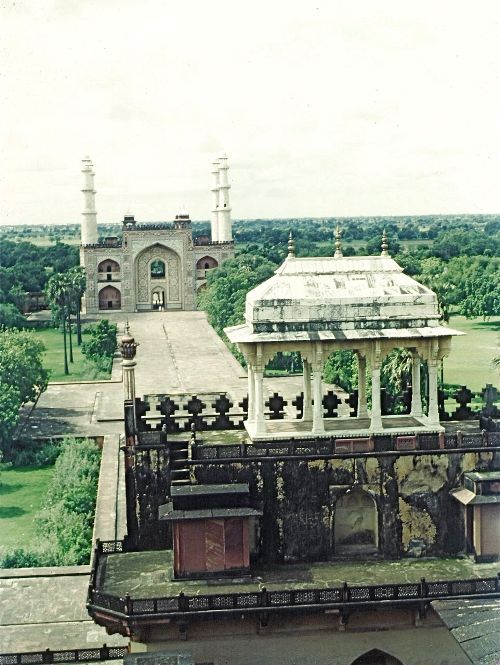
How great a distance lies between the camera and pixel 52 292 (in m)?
59.4

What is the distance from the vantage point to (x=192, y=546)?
14.1 m

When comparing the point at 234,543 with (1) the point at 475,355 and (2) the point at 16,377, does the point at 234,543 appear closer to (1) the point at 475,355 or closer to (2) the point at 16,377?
(2) the point at 16,377

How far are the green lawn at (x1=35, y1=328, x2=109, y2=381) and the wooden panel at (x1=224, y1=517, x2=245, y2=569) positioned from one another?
111 feet

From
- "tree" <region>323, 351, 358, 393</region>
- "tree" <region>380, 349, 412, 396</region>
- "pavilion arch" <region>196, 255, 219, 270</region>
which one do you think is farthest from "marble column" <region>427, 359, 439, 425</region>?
"pavilion arch" <region>196, 255, 219, 270</region>

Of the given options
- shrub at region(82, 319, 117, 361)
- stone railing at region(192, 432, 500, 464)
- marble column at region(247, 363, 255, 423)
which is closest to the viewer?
stone railing at region(192, 432, 500, 464)

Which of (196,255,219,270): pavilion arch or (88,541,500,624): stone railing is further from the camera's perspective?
(196,255,219,270): pavilion arch

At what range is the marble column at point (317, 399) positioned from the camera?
15.0 metres

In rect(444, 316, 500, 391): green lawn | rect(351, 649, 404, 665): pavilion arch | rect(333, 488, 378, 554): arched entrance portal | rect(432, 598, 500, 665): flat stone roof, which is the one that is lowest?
rect(351, 649, 404, 665): pavilion arch

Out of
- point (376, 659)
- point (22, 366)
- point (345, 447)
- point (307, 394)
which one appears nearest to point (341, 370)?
point (22, 366)

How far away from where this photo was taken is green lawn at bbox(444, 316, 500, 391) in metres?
44.0

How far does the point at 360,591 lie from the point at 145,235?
216 feet

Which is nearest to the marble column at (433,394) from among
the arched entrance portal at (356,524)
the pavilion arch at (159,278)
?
the arched entrance portal at (356,524)

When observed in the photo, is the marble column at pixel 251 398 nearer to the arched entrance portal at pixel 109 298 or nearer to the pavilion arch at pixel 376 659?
the pavilion arch at pixel 376 659

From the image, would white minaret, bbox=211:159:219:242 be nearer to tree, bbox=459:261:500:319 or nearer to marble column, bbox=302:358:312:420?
tree, bbox=459:261:500:319
